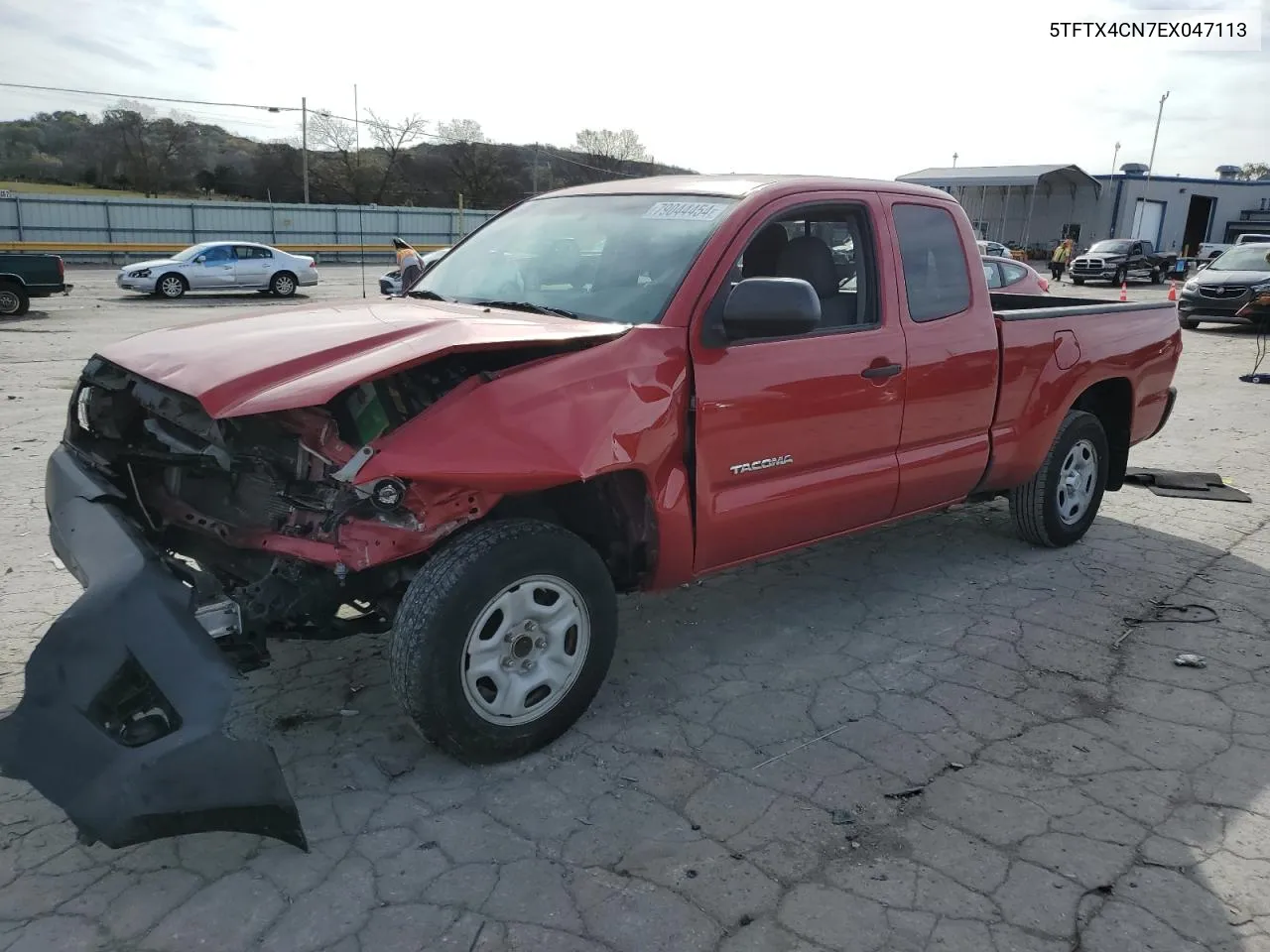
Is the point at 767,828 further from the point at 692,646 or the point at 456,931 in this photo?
the point at 692,646

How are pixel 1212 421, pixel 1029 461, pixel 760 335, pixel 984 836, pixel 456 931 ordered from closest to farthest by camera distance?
pixel 456 931, pixel 984 836, pixel 760 335, pixel 1029 461, pixel 1212 421

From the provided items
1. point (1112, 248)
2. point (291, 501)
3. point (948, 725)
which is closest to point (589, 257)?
point (291, 501)

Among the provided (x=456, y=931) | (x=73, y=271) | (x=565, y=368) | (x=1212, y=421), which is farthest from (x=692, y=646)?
(x=73, y=271)

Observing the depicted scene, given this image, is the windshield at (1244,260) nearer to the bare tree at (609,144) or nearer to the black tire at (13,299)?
the black tire at (13,299)

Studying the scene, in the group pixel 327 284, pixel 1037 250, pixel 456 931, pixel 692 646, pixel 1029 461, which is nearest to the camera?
pixel 456 931

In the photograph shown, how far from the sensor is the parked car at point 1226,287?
1852 cm

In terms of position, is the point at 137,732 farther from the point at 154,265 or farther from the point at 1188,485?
the point at 154,265

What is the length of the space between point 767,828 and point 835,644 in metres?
1.51

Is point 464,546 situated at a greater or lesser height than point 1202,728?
greater

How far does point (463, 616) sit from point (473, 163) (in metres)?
72.3

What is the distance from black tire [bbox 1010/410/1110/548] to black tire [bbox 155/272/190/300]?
72.8 feet

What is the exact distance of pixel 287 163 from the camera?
66938mm

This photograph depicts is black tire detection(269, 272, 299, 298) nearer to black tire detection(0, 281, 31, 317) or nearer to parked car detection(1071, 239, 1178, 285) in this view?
black tire detection(0, 281, 31, 317)

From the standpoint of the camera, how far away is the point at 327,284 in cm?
2945
